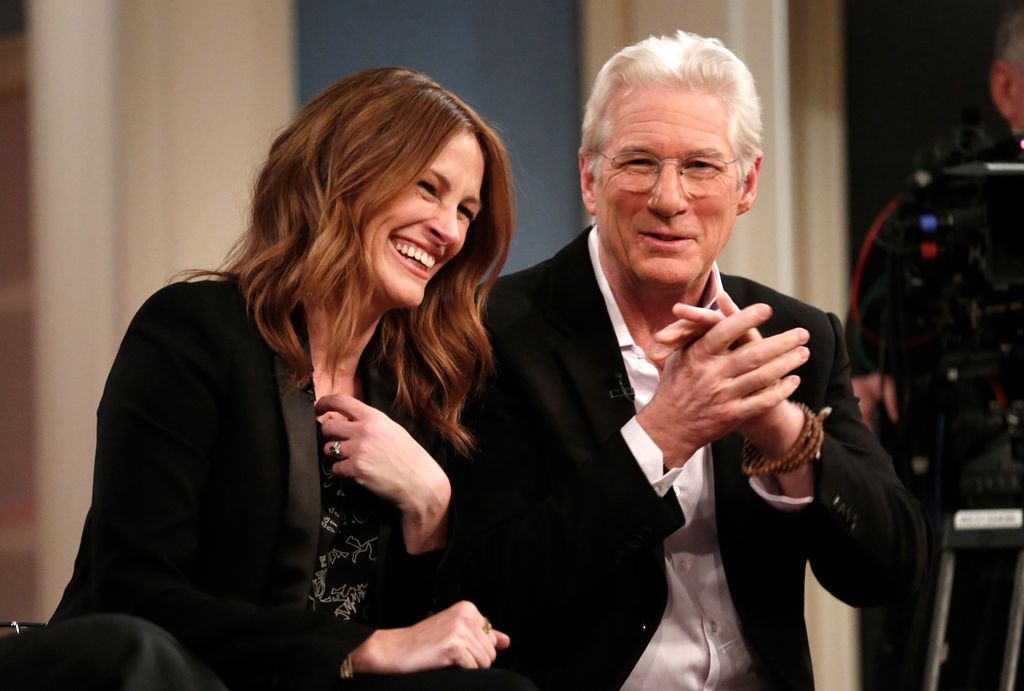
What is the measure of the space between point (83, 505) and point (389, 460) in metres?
1.01

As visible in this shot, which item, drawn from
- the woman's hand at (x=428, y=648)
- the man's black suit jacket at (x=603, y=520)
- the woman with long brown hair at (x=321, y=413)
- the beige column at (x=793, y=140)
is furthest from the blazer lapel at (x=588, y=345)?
the beige column at (x=793, y=140)

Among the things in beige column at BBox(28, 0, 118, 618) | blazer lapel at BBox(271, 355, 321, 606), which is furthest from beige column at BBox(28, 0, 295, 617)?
blazer lapel at BBox(271, 355, 321, 606)

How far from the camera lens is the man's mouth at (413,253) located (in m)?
1.79

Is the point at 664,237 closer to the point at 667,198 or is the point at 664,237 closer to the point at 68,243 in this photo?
the point at 667,198

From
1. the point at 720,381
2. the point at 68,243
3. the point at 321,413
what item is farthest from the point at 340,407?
the point at 68,243

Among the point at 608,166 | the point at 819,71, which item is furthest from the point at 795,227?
the point at 608,166

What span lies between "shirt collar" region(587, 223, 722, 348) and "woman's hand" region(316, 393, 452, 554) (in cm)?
34

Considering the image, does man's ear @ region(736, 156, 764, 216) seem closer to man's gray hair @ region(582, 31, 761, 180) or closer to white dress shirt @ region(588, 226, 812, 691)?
man's gray hair @ region(582, 31, 761, 180)

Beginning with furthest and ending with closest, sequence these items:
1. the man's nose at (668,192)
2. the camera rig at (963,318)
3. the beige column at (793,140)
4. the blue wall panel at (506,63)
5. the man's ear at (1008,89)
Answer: the man's ear at (1008,89), the beige column at (793,140), the blue wall panel at (506,63), the camera rig at (963,318), the man's nose at (668,192)

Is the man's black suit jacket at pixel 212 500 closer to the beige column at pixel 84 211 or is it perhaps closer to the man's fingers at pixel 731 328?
the man's fingers at pixel 731 328

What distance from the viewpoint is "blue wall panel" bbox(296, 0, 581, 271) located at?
→ 2.92 meters

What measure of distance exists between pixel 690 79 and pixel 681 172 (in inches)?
5.2

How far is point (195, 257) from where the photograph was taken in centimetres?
258

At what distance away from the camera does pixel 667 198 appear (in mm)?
1806
